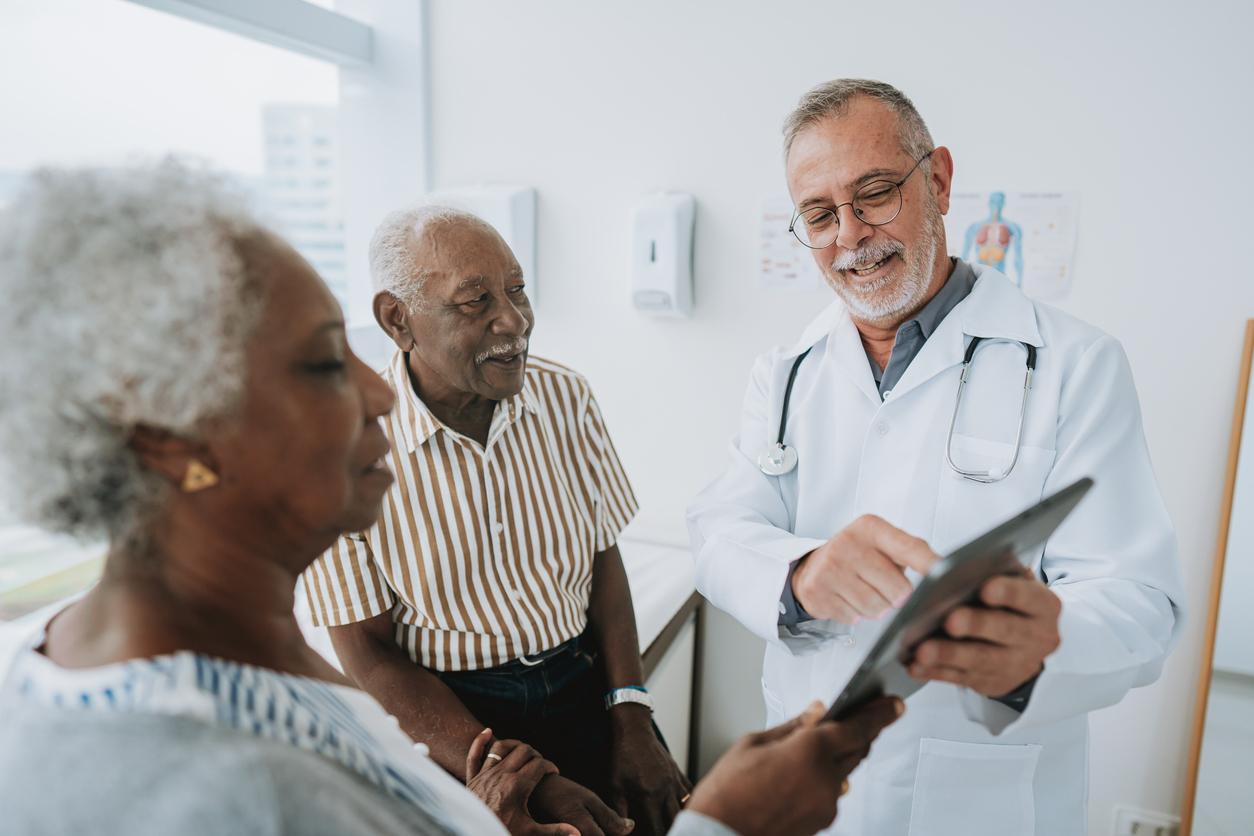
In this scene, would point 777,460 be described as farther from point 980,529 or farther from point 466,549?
point 466,549

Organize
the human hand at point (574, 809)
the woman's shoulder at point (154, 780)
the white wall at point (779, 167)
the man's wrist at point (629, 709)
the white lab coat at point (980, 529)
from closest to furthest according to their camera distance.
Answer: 1. the woman's shoulder at point (154, 780)
2. the white lab coat at point (980, 529)
3. the human hand at point (574, 809)
4. the man's wrist at point (629, 709)
5. the white wall at point (779, 167)

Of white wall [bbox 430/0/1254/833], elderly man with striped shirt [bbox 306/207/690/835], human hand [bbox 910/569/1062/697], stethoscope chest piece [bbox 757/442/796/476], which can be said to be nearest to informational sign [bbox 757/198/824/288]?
white wall [bbox 430/0/1254/833]

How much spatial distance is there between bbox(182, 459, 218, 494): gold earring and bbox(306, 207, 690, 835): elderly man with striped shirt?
0.68 m

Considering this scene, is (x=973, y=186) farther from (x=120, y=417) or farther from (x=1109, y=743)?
(x=120, y=417)

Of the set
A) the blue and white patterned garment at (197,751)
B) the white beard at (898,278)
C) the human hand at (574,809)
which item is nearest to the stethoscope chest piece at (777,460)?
the white beard at (898,278)

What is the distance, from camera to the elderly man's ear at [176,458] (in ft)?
A: 1.87

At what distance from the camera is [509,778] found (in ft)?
3.88

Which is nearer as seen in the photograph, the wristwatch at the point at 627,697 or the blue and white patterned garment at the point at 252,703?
the blue and white patterned garment at the point at 252,703

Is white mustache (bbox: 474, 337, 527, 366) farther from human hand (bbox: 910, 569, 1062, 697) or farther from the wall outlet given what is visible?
the wall outlet

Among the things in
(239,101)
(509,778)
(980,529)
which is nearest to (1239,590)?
(980,529)

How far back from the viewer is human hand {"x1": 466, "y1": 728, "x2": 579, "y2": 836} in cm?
114

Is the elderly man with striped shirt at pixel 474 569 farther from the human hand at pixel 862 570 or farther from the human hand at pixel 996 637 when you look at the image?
the human hand at pixel 996 637

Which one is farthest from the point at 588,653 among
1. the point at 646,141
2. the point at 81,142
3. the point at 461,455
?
the point at 81,142

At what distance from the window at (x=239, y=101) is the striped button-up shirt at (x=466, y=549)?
514 mm
